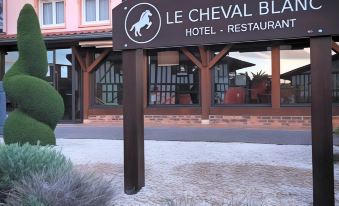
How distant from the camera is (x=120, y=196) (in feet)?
17.6

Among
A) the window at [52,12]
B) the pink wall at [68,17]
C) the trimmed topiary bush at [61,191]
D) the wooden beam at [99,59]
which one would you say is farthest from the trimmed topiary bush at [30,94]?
the window at [52,12]

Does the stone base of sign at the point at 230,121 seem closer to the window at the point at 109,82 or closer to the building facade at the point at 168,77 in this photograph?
the building facade at the point at 168,77

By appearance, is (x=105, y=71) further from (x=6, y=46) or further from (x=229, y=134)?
(x=229, y=134)

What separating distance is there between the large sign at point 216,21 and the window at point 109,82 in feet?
32.4

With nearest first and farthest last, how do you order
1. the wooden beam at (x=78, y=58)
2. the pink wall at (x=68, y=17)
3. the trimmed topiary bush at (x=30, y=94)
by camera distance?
1. the trimmed topiary bush at (x=30, y=94)
2. the wooden beam at (x=78, y=58)
3. the pink wall at (x=68, y=17)

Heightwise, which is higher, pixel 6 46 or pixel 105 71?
pixel 6 46

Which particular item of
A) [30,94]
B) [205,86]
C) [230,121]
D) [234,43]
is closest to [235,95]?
[230,121]

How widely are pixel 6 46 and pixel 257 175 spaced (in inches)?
509

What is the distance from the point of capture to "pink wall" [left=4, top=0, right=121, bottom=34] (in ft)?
51.3

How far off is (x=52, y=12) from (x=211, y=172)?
1191cm

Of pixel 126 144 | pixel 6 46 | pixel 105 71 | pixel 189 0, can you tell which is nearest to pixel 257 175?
pixel 126 144

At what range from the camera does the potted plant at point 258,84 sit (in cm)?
1354

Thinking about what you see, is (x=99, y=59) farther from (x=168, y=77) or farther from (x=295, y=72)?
(x=295, y=72)

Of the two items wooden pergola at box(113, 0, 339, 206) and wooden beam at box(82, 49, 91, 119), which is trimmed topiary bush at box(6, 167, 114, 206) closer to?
wooden pergola at box(113, 0, 339, 206)
